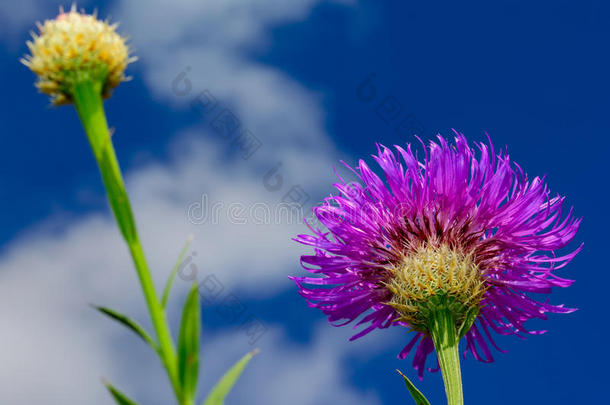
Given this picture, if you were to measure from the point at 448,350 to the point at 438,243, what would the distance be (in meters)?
0.78

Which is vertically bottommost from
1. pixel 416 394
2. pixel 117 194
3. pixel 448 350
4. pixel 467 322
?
pixel 416 394

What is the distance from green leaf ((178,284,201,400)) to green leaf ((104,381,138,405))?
18 centimetres

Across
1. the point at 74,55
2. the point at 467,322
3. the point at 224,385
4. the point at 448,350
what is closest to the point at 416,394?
the point at 448,350

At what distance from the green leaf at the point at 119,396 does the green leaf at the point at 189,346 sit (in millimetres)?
177

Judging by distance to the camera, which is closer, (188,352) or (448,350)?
(188,352)

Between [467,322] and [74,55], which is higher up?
[74,55]

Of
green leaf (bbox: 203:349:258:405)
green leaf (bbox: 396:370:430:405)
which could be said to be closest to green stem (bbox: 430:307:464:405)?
green leaf (bbox: 396:370:430:405)

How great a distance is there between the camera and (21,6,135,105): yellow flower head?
98.1 inches

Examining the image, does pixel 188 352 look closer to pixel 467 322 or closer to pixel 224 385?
pixel 224 385

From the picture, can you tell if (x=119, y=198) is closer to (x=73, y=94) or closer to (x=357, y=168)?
(x=73, y=94)

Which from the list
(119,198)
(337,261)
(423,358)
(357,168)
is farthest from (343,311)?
(119,198)

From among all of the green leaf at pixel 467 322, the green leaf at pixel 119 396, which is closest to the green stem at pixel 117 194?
the green leaf at pixel 119 396

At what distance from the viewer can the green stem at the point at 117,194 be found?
2072mm

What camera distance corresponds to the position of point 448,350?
422 cm
